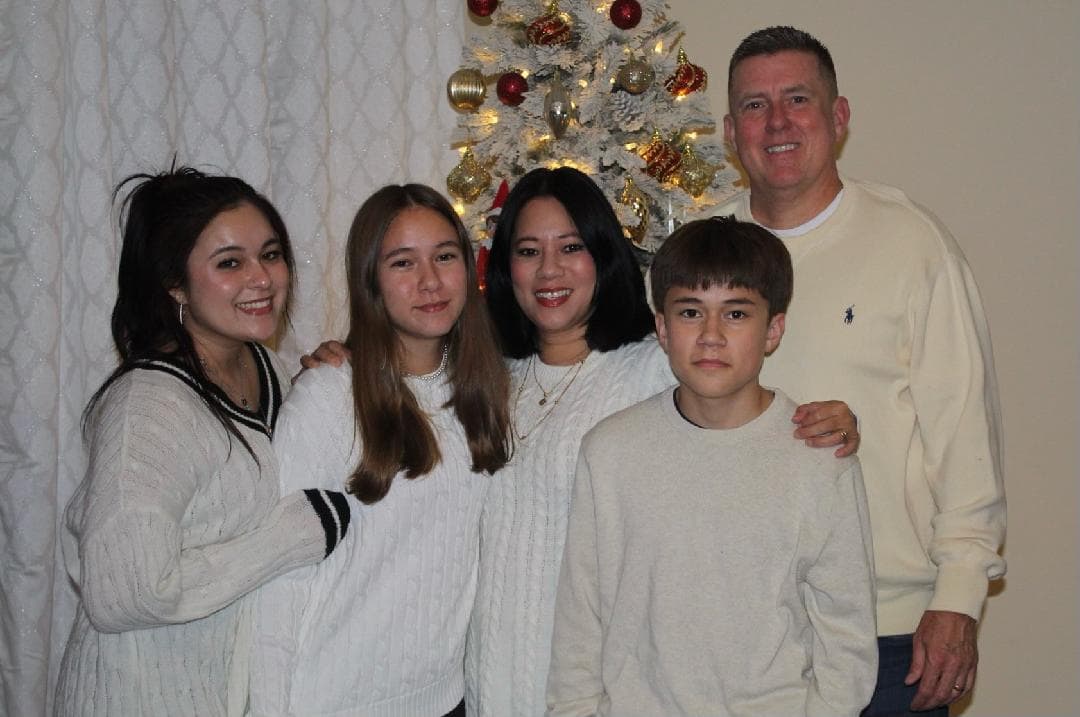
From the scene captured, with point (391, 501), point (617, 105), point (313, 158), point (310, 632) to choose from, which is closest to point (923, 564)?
point (391, 501)

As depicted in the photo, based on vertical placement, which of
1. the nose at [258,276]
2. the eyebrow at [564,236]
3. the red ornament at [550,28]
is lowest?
the nose at [258,276]

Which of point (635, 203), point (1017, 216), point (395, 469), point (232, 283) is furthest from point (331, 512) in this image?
point (1017, 216)

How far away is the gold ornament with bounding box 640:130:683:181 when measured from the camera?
3215mm

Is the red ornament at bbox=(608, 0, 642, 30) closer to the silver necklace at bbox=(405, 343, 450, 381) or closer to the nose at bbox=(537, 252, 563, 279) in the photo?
the nose at bbox=(537, 252, 563, 279)

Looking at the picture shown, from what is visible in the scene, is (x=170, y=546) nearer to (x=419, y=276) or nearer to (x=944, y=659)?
(x=419, y=276)

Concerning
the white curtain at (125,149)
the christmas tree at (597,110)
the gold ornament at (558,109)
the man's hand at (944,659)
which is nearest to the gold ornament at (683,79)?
the christmas tree at (597,110)

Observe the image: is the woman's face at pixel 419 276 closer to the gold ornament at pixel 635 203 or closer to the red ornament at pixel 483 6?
the gold ornament at pixel 635 203

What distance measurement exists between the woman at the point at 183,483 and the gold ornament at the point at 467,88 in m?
1.35

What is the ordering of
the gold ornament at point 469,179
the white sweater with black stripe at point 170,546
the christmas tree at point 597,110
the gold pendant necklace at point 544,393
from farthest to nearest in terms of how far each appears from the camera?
1. the gold ornament at point 469,179
2. the christmas tree at point 597,110
3. the gold pendant necklace at point 544,393
4. the white sweater with black stripe at point 170,546

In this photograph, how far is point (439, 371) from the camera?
7.32 feet

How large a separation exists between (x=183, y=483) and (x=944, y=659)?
1.52 m

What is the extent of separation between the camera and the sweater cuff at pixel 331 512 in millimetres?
1908

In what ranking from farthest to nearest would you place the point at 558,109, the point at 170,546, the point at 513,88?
the point at 513,88 < the point at 558,109 < the point at 170,546

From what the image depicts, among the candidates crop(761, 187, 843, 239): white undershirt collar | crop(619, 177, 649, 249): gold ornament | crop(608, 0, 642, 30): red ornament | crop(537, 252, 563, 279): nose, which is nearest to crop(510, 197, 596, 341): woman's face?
crop(537, 252, 563, 279): nose
